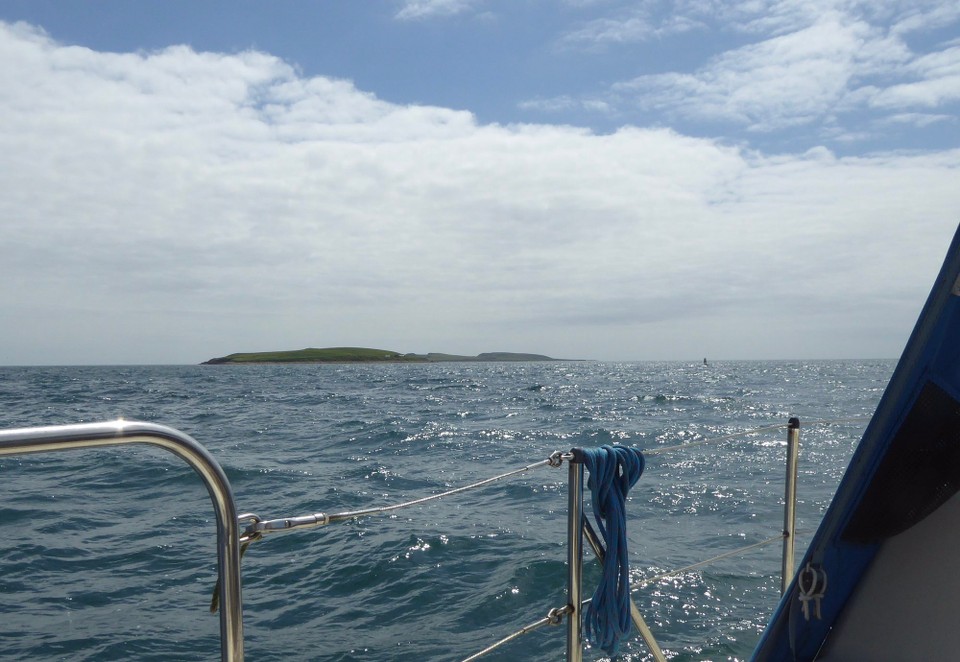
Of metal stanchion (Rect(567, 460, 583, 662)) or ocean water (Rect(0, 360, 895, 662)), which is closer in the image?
metal stanchion (Rect(567, 460, 583, 662))

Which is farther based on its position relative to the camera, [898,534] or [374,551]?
[374,551]

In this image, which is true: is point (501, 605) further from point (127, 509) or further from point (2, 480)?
point (2, 480)

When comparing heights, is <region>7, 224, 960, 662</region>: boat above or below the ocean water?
above

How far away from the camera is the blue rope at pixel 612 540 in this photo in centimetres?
247

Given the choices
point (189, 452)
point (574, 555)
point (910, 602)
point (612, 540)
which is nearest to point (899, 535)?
point (910, 602)

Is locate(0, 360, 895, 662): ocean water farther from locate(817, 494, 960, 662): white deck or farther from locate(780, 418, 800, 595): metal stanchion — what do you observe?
locate(817, 494, 960, 662): white deck

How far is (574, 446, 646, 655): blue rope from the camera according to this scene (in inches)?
97.3

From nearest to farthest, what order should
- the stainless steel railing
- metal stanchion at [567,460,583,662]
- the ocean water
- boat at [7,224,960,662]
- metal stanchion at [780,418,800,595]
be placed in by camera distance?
the stainless steel railing
boat at [7,224,960,662]
metal stanchion at [567,460,583,662]
metal stanchion at [780,418,800,595]
the ocean water

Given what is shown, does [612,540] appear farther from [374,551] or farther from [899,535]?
[374,551]

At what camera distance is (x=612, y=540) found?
2480 millimetres

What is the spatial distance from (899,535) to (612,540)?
0.85 m

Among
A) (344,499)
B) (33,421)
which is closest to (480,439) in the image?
(344,499)

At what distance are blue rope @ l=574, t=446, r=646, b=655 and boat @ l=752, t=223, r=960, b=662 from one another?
462 mm

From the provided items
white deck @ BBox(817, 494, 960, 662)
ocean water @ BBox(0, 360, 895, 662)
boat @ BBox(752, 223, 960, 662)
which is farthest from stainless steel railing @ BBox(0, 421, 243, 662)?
ocean water @ BBox(0, 360, 895, 662)
